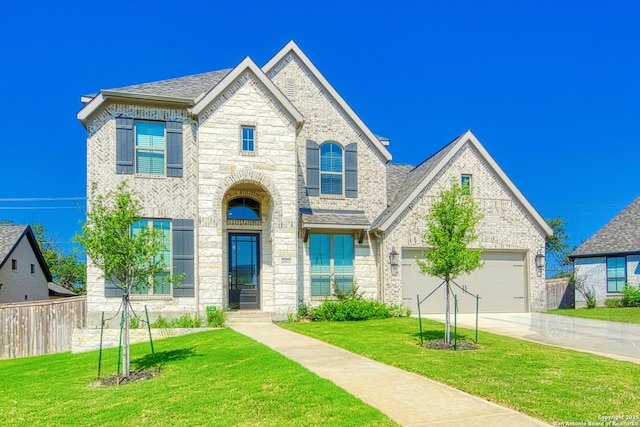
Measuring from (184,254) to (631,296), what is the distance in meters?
18.3

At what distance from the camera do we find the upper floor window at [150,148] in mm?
15773

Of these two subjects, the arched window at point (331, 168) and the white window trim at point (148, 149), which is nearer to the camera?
the white window trim at point (148, 149)

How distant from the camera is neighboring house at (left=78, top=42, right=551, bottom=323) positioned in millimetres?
15500

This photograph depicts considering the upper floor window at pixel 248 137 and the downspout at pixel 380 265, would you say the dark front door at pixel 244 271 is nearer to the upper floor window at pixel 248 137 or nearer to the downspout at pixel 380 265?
the upper floor window at pixel 248 137

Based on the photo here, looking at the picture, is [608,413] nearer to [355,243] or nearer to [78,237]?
[78,237]

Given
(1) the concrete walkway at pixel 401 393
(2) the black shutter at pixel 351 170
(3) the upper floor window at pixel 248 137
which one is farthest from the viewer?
(2) the black shutter at pixel 351 170

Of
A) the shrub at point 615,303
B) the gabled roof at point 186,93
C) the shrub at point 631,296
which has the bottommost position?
the shrub at point 615,303

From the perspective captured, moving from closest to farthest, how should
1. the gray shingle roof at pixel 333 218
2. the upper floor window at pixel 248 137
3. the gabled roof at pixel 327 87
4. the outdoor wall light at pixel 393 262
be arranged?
the upper floor window at pixel 248 137, the gray shingle roof at pixel 333 218, the outdoor wall light at pixel 393 262, the gabled roof at pixel 327 87

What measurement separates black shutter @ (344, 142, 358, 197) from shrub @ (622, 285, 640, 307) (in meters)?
12.7

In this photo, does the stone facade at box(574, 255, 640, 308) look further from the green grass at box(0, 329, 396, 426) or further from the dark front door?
the green grass at box(0, 329, 396, 426)

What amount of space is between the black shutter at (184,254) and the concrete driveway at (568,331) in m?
8.30

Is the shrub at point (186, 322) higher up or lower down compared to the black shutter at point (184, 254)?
lower down

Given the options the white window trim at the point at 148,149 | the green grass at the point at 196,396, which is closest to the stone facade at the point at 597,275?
the green grass at the point at 196,396

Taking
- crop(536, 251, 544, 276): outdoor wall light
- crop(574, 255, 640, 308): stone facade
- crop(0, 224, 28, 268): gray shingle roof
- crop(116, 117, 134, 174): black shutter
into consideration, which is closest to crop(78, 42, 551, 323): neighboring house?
crop(116, 117, 134, 174): black shutter
